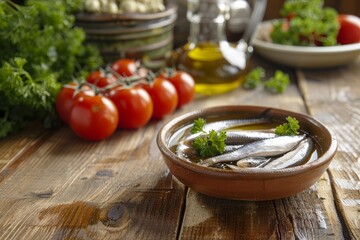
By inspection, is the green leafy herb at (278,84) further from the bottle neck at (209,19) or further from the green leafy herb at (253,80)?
the bottle neck at (209,19)

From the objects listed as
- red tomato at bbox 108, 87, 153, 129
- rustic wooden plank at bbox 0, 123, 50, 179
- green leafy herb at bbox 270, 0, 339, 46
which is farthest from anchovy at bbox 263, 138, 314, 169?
green leafy herb at bbox 270, 0, 339, 46

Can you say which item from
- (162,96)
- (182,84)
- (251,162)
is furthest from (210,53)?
(251,162)

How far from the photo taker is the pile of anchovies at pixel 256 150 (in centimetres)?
99

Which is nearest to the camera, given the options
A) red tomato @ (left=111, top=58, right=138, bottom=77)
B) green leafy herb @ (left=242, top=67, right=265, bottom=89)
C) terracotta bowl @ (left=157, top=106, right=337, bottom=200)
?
terracotta bowl @ (left=157, top=106, right=337, bottom=200)

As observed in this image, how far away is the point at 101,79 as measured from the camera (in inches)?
58.7

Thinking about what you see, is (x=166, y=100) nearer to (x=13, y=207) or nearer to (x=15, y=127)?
(x=15, y=127)

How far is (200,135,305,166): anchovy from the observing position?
3.26 ft

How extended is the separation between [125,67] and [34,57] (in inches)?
10.5

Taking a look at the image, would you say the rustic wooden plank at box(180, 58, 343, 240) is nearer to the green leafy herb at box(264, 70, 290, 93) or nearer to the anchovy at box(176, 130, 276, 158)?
the anchovy at box(176, 130, 276, 158)

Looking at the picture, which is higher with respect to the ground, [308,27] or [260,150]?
[260,150]

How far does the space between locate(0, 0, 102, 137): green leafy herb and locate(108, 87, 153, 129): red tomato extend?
0.14 m

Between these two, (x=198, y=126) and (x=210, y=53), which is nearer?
(x=198, y=126)

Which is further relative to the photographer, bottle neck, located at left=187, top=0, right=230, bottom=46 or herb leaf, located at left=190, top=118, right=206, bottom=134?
bottle neck, located at left=187, top=0, right=230, bottom=46

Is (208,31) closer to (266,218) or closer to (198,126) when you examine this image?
(198,126)
